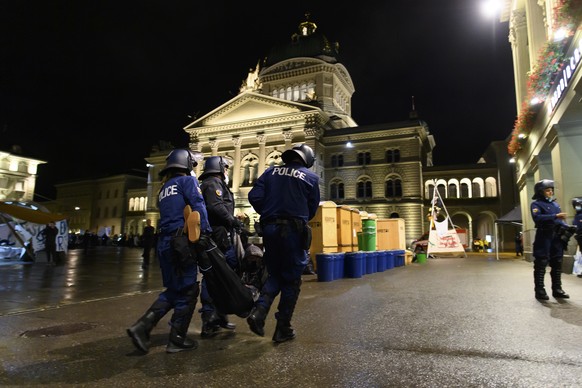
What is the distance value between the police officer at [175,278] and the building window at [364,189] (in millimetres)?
44551

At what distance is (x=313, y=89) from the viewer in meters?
57.0

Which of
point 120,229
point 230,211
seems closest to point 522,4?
point 230,211

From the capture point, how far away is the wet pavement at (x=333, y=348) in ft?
9.51

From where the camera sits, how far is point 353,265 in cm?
1095

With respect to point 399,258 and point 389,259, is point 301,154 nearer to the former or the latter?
point 389,259

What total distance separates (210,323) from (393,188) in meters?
43.8

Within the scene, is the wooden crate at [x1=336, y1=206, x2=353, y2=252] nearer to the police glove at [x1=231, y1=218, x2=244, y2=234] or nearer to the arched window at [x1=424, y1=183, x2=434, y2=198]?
the police glove at [x1=231, y1=218, x2=244, y2=234]

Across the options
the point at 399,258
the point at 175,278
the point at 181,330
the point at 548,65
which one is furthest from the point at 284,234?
the point at 399,258

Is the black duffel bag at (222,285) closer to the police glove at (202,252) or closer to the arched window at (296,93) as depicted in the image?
the police glove at (202,252)

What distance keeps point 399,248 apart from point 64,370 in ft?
49.6

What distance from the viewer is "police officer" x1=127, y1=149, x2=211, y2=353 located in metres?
3.71

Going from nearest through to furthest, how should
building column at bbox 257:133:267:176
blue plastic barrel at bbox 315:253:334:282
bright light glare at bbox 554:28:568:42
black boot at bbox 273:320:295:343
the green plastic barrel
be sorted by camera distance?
black boot at bbox 273:320:295:343 → bright light glare at bbox 554:28:568:42 → blue plastic barrel at bbox 315:253:334:282 → the green plastic barrel → building column at bbox 257:133:267:176

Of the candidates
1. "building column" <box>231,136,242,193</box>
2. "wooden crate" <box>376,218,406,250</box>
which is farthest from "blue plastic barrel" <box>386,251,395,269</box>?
"building column" <box>231,136,242,193</box>

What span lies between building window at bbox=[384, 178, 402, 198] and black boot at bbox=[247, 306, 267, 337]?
144 feet
